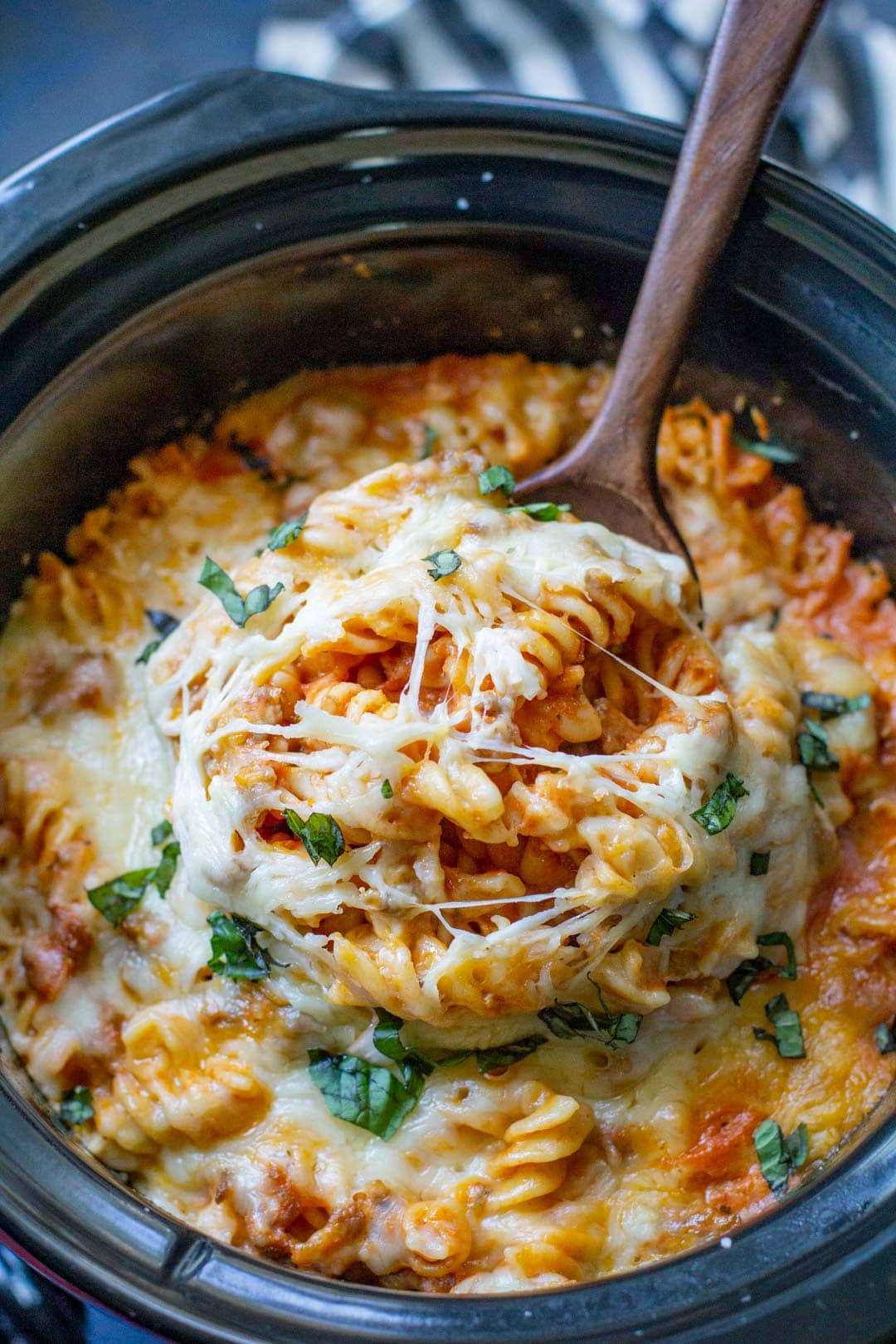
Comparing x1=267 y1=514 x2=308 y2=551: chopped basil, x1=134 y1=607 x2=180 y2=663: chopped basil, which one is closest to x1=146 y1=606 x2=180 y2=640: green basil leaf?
x1=134 y1=607 x2=180 y2=663: chopped basil

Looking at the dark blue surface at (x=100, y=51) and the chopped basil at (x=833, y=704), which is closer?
the chopped basil at (x=833, y=704)

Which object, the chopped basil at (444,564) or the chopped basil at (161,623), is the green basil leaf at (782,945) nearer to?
the chopped basil at (444,564)

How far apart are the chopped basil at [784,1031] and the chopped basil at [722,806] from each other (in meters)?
0.44

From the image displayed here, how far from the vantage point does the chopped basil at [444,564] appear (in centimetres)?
239

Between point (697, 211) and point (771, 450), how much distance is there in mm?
617

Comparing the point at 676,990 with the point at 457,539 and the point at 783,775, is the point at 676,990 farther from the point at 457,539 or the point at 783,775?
the point at 457,539

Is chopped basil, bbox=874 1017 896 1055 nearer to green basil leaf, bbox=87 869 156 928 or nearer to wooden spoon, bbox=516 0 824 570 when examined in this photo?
wooden spoon, bbox=516 0 824 570

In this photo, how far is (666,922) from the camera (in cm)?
239

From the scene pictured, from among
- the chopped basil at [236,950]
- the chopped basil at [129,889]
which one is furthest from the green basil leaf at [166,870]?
the chopped basil at [236,950]

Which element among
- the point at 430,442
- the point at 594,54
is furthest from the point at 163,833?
the point at 594,54

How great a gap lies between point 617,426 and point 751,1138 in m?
1.50

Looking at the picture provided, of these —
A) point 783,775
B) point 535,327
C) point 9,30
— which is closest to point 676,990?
point 783,775

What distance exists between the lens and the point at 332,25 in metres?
4.14

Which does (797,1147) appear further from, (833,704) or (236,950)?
(236,950)
